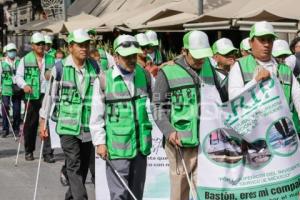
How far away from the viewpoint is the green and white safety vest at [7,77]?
16.3 metres

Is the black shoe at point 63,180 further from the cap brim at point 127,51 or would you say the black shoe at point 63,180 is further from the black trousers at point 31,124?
the cap brim at point 127,51

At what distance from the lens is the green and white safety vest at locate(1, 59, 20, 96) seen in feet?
53.4

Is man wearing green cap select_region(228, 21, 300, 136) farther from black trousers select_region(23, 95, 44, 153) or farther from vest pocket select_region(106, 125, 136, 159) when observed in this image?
black trousers select_region(23, 95, 44, 153)

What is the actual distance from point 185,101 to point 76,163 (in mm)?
1775

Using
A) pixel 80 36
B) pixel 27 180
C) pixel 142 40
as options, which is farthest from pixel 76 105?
pixel 27 180

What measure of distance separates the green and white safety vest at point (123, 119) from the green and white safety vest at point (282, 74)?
909mm

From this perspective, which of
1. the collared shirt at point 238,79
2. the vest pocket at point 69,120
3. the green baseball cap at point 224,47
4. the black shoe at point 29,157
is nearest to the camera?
the collared shirt at point 238,79

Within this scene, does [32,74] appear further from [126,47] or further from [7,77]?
[126,47]

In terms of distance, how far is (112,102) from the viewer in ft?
22.6

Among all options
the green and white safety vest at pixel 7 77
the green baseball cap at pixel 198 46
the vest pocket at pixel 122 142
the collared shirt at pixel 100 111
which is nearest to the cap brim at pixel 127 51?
the collared shirt at pixel 100 111

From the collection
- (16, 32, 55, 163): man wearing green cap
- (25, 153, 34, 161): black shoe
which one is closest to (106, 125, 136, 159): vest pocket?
(16, 32, 55, 163): man wearing green cap

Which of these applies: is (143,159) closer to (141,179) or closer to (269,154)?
(141,179)

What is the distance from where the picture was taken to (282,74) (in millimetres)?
7082

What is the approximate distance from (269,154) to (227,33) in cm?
1122
